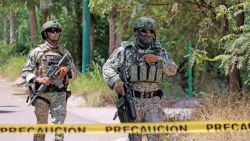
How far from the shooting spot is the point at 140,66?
588 centimetres

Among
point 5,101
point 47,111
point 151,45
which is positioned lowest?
point 5,101

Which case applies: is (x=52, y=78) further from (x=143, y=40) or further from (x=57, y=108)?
(x=143, y=40)

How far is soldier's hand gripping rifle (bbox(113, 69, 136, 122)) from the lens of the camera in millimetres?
5773

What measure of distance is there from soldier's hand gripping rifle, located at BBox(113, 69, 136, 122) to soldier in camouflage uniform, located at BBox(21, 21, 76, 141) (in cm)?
91

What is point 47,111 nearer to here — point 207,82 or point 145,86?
point 145,86

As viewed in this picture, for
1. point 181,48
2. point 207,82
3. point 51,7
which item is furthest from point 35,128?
point 51,7

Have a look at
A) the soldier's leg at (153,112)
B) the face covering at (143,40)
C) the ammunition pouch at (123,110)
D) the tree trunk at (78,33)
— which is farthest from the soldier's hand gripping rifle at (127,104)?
the tree trunk at (78,33)

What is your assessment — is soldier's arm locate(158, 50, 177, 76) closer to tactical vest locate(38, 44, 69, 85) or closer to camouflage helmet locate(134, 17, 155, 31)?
camouflage helmet locate(134, 17, 155, 31)

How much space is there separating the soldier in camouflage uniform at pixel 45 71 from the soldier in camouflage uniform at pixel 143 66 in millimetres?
853

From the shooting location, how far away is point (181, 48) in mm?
11320

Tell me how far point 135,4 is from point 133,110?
4.84 metres

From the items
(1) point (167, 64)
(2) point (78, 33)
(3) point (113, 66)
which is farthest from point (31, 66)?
(2) point (78, 33)

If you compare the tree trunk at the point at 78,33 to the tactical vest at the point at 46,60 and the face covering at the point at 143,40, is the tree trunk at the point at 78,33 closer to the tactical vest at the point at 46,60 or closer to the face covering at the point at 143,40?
the tactical vest at the point at 46,60

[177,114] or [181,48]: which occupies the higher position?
[181,48]
